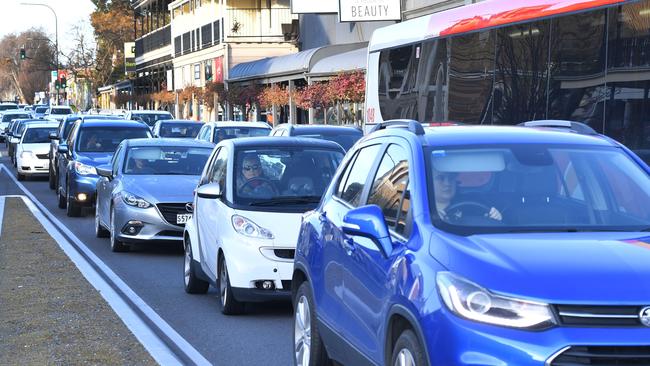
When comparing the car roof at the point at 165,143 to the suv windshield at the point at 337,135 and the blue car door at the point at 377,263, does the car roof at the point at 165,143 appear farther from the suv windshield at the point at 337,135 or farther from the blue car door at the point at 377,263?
the blue car door at the point at 377,263

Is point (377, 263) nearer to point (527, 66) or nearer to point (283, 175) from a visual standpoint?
point (283, 175)

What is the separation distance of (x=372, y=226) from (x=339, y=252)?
908 mm

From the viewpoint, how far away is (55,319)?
10766mm

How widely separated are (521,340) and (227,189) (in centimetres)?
711

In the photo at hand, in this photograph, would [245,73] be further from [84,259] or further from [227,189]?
[227,189]

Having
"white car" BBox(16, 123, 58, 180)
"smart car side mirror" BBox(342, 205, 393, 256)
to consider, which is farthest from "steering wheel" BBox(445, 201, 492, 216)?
"white car" BBox(16, 123, 58, 180)

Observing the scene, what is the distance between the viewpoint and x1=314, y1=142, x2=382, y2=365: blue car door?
22.4 feet

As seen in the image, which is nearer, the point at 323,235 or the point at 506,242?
the point at 506,242

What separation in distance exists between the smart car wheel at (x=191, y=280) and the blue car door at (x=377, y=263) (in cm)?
596

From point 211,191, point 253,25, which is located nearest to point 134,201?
point 211,191

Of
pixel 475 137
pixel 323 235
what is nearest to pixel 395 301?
pixel 475 137

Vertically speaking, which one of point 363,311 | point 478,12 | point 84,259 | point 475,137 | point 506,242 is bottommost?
point 84,259

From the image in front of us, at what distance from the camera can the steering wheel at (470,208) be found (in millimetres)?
6090

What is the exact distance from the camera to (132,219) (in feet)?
53.6
